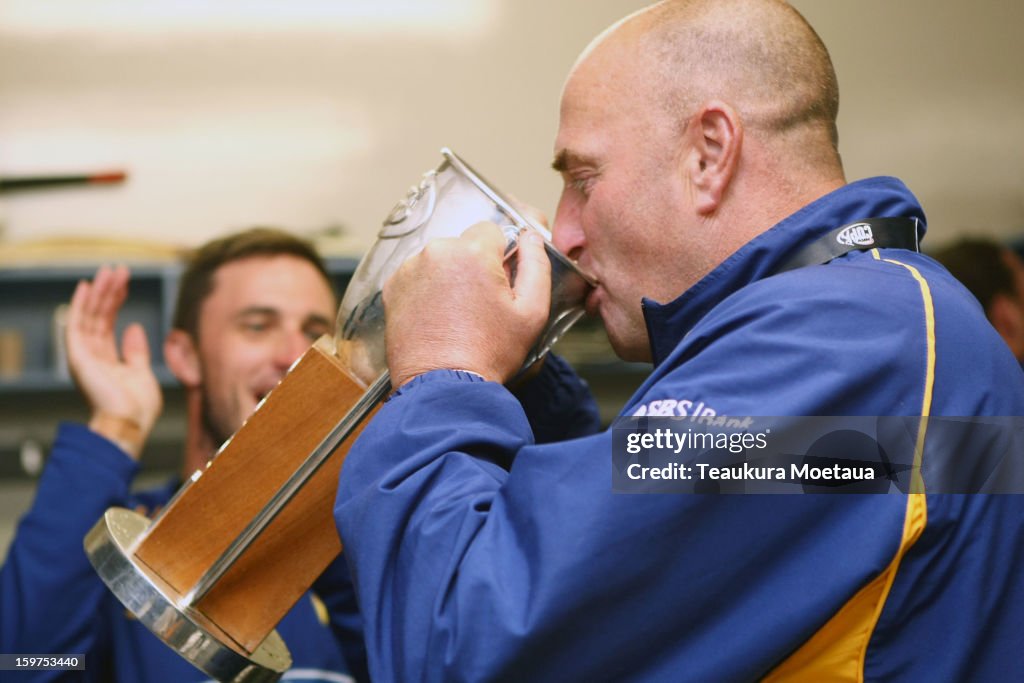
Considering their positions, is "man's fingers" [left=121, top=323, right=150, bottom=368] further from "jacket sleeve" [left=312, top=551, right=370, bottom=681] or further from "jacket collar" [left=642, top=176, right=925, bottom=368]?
"jacket collar" [left=642, top=176, right=925, bottom=368]

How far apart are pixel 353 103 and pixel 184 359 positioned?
1.47m

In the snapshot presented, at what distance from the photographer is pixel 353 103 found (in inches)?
135

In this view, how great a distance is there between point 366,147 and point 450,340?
2.62 m

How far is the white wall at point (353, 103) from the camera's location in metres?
3.33

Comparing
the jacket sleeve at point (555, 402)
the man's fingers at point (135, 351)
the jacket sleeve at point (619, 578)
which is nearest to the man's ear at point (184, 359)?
the man's fingers at point (135, 351)

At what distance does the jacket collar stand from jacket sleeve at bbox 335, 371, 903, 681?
0.84 ft

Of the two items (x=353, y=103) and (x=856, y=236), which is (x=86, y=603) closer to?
(x=856, y=236)

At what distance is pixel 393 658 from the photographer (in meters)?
0.81

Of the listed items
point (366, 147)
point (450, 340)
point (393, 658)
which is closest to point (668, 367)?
point (450, 340)

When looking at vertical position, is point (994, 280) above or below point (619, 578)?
below

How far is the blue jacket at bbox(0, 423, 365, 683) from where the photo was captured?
1555mm

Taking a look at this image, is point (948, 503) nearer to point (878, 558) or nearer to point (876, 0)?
point (878, 558)

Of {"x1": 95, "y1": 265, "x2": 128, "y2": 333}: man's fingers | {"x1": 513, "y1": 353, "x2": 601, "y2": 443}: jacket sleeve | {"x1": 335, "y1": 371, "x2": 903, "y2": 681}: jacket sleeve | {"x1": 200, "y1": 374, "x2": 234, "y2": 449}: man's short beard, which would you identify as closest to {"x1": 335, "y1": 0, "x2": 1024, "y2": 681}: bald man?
{"x1": 335, "y1": 371, "x2": 903, "y2": 681}: jacket sleeve

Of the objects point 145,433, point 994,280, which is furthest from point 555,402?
point 994,280
